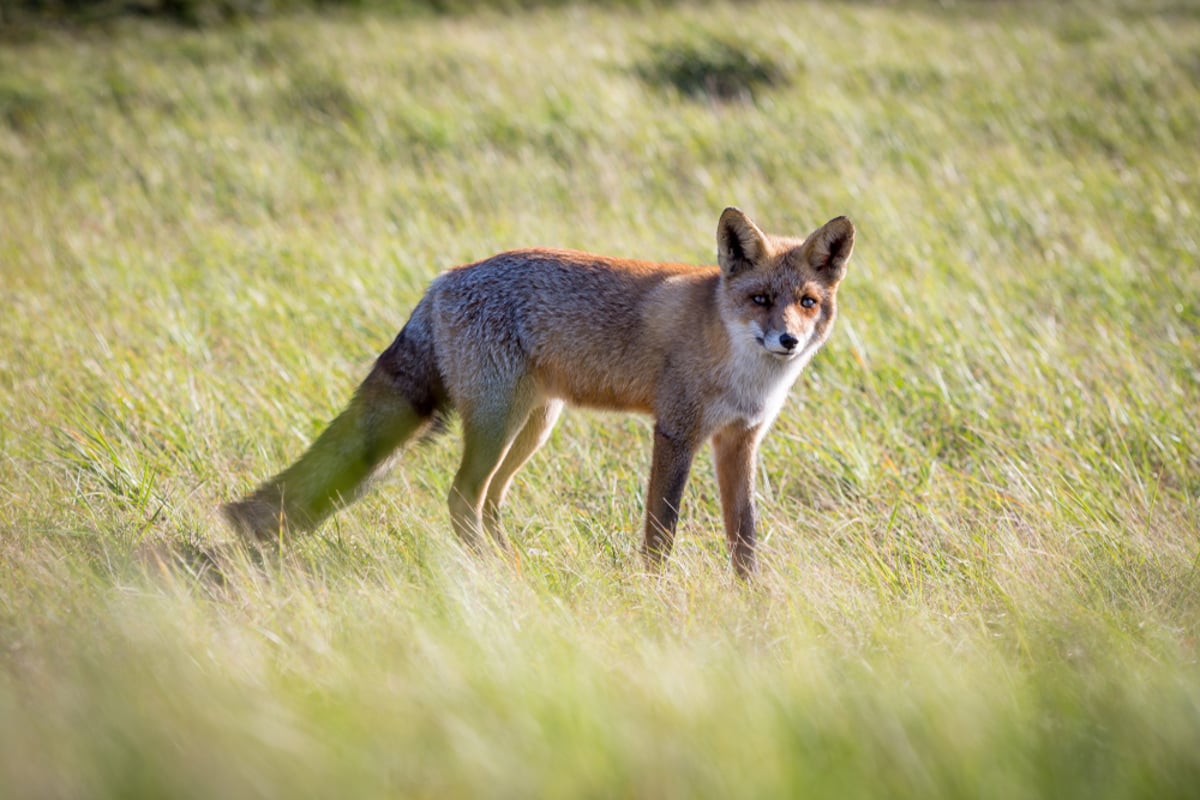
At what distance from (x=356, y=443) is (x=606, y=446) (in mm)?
1313

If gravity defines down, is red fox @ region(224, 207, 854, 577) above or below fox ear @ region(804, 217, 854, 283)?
below

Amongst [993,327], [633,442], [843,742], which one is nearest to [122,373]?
[633,442]

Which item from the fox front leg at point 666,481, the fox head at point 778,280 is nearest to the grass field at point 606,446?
the fox front leg at point 666,481

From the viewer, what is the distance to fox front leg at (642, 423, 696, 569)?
370 centimetres

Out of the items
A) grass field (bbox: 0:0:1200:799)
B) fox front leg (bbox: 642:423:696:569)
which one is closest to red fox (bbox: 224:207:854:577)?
fox front leg (bbox: 642:423:696:569)

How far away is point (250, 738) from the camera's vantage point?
1.99m

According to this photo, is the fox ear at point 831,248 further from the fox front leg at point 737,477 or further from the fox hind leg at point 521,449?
the fox hind leg at point 521,449

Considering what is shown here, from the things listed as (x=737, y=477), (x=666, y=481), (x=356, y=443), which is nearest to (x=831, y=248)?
(x=737, y=477)

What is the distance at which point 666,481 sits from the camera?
373 cm

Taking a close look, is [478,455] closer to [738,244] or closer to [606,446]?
[606,446]

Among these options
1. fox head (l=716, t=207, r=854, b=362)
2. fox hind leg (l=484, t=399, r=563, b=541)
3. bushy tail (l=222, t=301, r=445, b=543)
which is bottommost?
fox hind leg (l=484, t=399, r=563, b=541)

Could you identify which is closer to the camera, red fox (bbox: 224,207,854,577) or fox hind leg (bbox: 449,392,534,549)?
red fox (bbox: 224,207,854,577)

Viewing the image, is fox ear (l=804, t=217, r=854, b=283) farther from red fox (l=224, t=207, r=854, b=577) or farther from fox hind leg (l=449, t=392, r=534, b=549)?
fox hind leg (l=449, t=392, r=534, b=549)

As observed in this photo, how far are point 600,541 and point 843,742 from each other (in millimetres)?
1761
